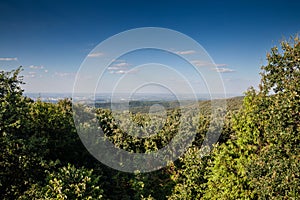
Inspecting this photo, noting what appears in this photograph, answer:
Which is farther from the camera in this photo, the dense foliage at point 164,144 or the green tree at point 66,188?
the green tree at point 66,188

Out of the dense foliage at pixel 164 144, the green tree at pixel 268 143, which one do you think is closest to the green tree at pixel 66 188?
the dense foliage at pixel 164 144

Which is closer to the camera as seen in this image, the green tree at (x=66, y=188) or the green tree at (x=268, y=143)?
the green tree at (x=268, y=143)

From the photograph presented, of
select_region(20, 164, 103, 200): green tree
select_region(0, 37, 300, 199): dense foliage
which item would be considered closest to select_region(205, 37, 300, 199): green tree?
select_region(0, 37, 300, 199): dense foliage

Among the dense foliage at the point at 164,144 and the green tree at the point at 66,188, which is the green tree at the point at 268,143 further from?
the green tree at the point at 66,188

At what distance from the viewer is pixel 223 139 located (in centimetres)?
1420

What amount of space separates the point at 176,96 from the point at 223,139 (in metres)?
3.97

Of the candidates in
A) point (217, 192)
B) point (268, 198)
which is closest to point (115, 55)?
point (217, 192)

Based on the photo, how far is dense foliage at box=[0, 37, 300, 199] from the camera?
773 cm

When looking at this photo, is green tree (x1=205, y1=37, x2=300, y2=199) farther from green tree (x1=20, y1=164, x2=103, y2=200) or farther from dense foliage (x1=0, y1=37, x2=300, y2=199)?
green tree (x1=20, y1=164, x2=103, y2=200)

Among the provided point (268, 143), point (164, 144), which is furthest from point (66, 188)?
point (268, 143)

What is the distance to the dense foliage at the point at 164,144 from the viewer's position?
7.73 meters

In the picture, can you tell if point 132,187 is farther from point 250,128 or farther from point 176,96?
point 250,128

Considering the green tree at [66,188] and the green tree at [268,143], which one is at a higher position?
the green tree at [268,143]

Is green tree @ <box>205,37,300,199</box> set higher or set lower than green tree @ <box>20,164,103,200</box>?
higher
